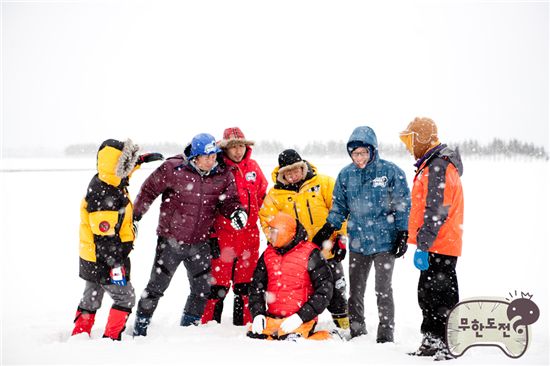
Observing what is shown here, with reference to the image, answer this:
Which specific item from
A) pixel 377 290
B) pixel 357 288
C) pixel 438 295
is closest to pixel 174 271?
pixel 357 288

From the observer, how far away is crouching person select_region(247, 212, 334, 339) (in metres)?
4.52

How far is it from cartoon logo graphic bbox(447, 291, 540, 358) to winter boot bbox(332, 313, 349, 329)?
157 centimetres

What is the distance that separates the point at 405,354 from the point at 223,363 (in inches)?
63.3

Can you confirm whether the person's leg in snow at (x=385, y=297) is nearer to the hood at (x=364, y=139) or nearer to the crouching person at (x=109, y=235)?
the hood at (x=364, y=139)

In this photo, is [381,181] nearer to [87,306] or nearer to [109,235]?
[109,235]

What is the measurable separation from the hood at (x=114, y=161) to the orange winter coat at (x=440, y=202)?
2.89 m

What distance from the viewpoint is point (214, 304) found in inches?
214

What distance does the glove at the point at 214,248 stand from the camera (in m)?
5.23

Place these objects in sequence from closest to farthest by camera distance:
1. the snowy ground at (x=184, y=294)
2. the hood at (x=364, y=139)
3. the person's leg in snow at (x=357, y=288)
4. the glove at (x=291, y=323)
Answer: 1. the snowy ground at (x=184, y=294)
2. the glove at (x=291, y=323)
3. the hood at (x=364, y=139)
4. the person's leg in snow at (x=357, y=288)

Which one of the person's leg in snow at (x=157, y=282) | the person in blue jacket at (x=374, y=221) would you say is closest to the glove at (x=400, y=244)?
the person in blue jacket at (x=374, y=221)

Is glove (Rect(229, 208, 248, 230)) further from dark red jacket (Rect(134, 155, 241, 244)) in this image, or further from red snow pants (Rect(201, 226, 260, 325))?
red snow pants (Rect(201, 226, 260, 325))

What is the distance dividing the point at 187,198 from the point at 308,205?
54.3 inches

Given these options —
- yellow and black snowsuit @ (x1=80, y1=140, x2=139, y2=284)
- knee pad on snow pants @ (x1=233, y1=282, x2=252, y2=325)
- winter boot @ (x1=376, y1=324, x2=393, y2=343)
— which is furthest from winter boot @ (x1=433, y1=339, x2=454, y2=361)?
yellow and black snowsuit @ (x1=80, y1=140, x2=139, y2=284)

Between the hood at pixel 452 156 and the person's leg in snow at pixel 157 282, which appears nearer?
the hood at pixel 452 156
